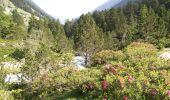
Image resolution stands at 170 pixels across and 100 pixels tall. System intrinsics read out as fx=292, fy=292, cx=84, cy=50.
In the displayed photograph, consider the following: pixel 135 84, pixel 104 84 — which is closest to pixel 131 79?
pixel 135 84

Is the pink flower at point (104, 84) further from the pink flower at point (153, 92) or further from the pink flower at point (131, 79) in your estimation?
the pink flower at point (153, 92)

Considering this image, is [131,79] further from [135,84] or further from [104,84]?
[104,84]

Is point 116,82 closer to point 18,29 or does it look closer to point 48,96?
point 48,96

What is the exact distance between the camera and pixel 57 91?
17.7m

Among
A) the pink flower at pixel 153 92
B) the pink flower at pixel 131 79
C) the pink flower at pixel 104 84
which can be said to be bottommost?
the pink flower at pixel 153 92

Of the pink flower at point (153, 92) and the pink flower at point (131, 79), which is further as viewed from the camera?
the pink flower at point (131, 79)

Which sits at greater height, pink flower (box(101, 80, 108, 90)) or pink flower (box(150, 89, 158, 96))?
pink flower (box(101, 80, 108, 90))

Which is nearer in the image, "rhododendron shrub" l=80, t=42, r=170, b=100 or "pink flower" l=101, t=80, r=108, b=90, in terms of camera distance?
"rhododendron shrub" l=80, t=42, r=170, b=100

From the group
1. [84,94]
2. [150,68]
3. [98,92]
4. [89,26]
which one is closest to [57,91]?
[84,94]

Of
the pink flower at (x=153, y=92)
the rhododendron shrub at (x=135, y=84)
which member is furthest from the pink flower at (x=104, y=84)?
the pink flower at (x=153, y=92)

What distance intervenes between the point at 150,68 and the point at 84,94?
12.7ft

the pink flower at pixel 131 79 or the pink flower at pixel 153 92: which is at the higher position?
the pink flower at pixel 131 79

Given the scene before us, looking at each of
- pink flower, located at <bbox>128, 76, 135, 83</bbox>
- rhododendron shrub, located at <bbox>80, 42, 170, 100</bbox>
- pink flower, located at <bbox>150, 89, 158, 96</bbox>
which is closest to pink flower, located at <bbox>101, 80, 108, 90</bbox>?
rhododendron shrub, located at <bbox>80, 42, 170, 100</bbox>

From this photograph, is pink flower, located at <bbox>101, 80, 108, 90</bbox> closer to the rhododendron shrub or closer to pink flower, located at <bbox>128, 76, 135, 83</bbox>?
the rhododendron shrub
